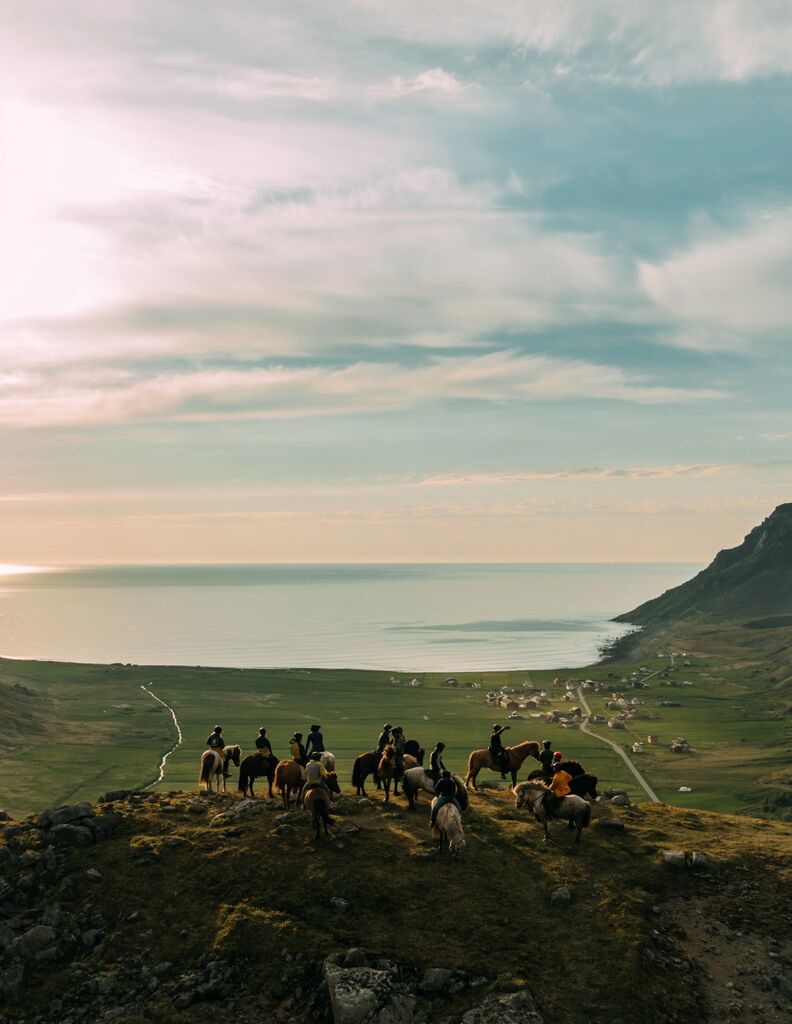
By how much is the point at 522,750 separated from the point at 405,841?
10.9m

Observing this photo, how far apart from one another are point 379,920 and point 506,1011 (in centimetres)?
512

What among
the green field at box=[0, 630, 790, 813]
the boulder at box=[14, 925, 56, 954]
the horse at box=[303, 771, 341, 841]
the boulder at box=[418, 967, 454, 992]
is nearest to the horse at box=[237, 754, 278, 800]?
the horse at box=[303, 771, 341, 841]

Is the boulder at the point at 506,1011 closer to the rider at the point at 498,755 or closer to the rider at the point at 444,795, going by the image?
the rider at the point at 444,795

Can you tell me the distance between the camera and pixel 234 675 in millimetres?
183625

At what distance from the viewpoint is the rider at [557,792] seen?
30.1m

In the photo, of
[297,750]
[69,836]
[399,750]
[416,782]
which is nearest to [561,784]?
[416,782]

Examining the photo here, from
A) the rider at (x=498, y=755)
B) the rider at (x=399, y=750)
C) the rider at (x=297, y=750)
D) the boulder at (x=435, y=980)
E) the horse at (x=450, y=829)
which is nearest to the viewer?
the boulder at (x=435, y=980)

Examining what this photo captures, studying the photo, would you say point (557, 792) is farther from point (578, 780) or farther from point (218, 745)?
point (218, 745)

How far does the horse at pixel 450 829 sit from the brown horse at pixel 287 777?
264 inches

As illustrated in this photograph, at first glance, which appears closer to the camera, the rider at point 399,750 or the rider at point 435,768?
the rider at point 435,768

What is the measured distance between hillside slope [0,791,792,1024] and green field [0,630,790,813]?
60.1 meters

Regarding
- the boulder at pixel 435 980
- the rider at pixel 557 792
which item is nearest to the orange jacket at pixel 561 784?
the rider at pixel 557 792

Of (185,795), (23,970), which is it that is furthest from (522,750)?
(23,970)

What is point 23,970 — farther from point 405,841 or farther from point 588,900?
point 588,900
